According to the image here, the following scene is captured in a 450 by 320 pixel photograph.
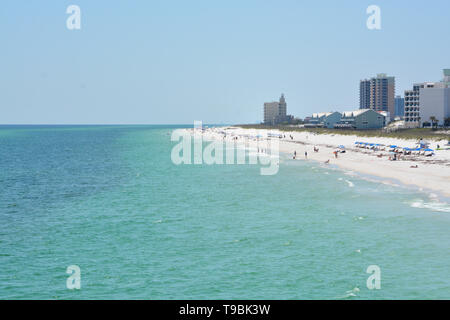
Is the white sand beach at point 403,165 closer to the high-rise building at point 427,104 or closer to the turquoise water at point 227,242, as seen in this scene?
the turquoise water at point 227,242

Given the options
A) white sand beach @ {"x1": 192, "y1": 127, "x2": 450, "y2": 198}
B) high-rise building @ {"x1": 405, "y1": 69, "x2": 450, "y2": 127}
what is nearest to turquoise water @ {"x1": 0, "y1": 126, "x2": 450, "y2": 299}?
white sand beach @ {"x1": 192, "y1": 127, "x2": 450, "y2": 198}

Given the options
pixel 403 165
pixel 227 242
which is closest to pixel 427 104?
pixel 403 165

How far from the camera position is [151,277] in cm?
2292

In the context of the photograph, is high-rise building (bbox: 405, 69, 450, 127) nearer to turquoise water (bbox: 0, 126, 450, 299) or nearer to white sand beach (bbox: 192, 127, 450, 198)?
white sand beach (bbox: 192, 127, 450, 198)

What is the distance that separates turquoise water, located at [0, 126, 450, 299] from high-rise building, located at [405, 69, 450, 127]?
107 m

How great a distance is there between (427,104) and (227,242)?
13639 centimetres

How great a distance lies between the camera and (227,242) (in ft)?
94.1

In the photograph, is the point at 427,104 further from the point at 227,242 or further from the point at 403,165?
the point at 227,242

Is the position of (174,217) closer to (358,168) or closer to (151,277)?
(151,277)

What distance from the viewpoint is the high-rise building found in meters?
142

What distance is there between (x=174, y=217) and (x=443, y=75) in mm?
159553

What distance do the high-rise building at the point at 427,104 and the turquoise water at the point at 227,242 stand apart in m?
107

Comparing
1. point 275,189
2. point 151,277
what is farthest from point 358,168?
point 151,277

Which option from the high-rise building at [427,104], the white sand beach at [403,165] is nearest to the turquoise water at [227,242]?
the white sand beach at [403,165]
